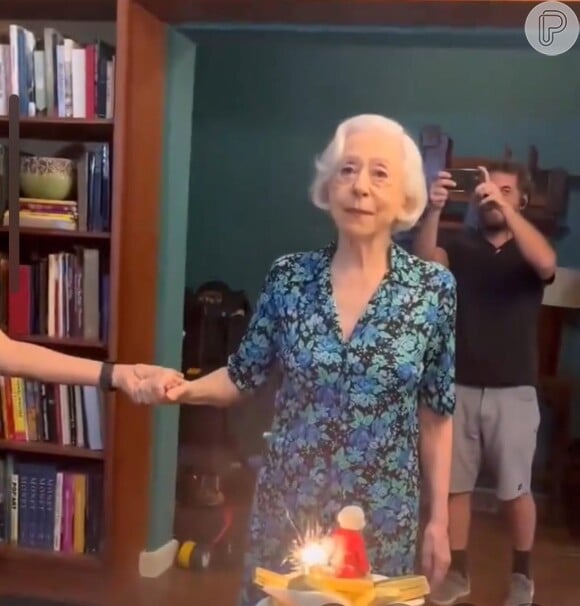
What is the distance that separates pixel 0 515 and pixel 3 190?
590 millimetres

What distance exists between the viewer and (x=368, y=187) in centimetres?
120

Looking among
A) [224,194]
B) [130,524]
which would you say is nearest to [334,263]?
[224,194]

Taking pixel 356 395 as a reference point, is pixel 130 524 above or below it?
below

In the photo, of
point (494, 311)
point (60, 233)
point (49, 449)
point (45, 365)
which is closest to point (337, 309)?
point (494, 311)

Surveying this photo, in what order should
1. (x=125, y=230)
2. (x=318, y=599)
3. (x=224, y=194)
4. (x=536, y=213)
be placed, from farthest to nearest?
(x=125, y=230), (x=224, y=194), (x=536, y=213), (x=318, y=599)

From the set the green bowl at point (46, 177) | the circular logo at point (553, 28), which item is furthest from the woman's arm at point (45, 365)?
the circular logo at point (553, 28)

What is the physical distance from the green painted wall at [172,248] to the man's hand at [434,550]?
1.53 feet

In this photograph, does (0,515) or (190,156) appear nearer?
(190,156)

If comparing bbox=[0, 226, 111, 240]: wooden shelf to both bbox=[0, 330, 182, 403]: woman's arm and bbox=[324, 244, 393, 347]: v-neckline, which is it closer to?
bbox=[0, 330, 182, 403]: woman's arm

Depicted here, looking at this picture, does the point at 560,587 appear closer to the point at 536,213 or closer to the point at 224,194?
the point at 536,213

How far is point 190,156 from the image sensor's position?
1.51m

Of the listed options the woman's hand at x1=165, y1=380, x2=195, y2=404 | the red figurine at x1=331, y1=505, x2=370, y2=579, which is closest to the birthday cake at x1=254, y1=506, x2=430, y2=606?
the red figurine at x1=331, y1=505, x2=370, y2=579

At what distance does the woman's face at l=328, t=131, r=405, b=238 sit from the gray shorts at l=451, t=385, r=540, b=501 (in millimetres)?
317

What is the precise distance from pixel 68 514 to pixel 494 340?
838 mm
